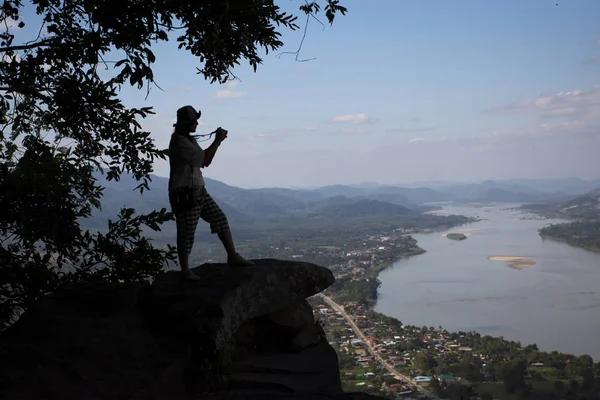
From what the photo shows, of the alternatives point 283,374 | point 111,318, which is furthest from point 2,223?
point 283,374

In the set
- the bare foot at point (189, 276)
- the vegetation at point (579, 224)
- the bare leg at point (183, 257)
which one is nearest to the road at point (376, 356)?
the bare foot at point (189, 276)

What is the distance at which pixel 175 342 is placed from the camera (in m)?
5.12

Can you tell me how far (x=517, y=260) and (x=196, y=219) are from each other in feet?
159

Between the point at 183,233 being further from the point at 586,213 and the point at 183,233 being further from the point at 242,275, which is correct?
the point at 586,213

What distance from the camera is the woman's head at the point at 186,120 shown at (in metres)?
5.50

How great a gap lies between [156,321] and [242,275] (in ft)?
3.58

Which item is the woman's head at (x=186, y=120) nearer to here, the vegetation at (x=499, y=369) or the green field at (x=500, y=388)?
the vegetation at (x=499, y=369)

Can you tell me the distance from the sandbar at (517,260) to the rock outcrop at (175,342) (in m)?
44.3

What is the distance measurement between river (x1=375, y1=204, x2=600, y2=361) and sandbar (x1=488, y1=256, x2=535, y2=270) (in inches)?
28.2

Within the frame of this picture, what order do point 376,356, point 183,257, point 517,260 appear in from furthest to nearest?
point 517,260, point 376,356, point 183,257

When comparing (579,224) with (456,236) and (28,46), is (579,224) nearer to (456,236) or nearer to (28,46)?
(456,236)

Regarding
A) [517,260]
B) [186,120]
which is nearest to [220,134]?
[186,120]

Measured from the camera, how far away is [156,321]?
209 inches

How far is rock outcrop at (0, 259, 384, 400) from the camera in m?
4.41
